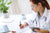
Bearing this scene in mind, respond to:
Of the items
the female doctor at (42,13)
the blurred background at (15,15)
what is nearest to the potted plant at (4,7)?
the blurred background at (15,15)

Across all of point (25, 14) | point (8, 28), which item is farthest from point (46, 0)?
point (8, 28)

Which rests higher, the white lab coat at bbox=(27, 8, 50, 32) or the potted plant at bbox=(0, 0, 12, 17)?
the potted plant at bbox=(0, 0, 12, 17)

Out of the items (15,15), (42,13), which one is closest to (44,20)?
(42,13)

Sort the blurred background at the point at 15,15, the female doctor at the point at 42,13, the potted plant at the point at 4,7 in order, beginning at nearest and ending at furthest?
the female doctor at the point at 42,13, the blurred background at the point at 15,15, the potted plant at the point at 4,7

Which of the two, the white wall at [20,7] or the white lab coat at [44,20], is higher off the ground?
the white wall at [20,7]

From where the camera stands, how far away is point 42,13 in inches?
35.7

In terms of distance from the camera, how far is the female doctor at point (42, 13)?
87 cm

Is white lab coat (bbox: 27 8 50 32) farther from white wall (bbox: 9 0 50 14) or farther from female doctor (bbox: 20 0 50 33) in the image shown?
white wall (bbox: 9 0 50 14)

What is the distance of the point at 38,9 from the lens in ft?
3.02

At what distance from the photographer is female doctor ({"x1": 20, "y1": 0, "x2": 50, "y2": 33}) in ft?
2.86

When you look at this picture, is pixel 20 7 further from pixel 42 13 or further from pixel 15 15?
pixel 42 13

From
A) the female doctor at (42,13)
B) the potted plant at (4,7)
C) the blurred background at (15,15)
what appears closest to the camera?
the female doctor at (42,13)

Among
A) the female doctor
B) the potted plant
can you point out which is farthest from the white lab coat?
the potted plant

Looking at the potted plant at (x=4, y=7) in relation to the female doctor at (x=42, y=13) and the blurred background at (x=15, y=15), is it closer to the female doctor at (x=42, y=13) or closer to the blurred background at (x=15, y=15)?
the blurred background at (x=15, y=15)
